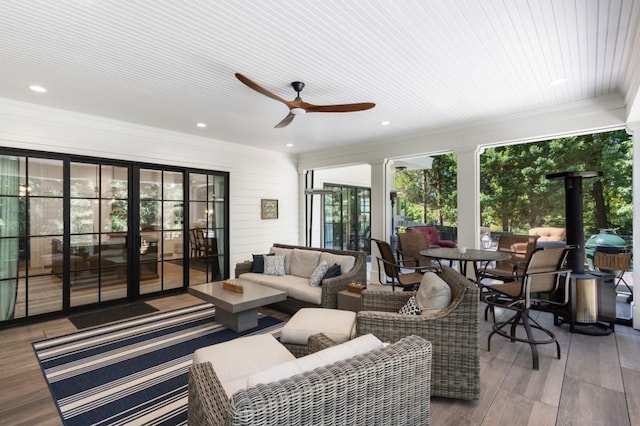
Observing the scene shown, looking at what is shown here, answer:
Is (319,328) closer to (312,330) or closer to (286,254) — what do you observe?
(312,330)

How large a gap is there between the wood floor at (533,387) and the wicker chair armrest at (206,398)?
1.37 m

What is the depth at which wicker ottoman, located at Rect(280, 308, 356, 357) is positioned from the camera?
2529 mm

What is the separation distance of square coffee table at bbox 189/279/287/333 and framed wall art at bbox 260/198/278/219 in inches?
113

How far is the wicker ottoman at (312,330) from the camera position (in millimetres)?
2529

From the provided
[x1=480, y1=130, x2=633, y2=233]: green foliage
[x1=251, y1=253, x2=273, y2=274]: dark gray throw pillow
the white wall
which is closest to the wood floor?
the white wall

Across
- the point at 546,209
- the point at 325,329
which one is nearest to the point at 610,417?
the point at 325,329

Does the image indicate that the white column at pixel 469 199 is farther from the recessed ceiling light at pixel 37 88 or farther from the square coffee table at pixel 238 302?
the recessed ceiling light at pixel 37 88

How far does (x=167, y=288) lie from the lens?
546 cm

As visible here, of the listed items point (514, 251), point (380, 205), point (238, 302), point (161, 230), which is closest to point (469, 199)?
point (514, 251)

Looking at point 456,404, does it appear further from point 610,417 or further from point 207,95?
point 207,95

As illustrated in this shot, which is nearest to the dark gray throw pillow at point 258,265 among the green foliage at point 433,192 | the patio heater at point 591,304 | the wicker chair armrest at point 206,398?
the wicker chair armrest at point 206,398

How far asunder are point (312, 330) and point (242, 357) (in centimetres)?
68

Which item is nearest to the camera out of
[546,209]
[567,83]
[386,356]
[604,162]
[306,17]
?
[386,356]

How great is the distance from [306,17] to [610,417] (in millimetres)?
3442
